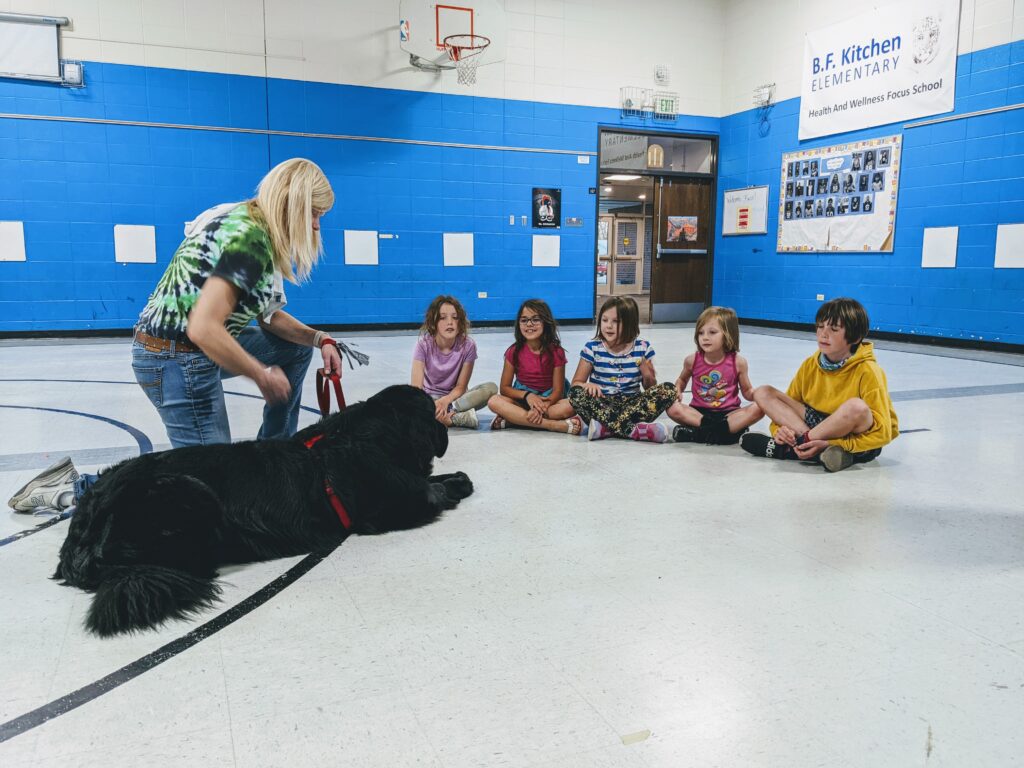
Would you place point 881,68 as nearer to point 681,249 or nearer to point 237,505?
point 681,249

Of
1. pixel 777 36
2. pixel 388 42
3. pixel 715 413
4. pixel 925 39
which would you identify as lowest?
pixel 715 413

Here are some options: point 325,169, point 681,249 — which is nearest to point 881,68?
point 681,249

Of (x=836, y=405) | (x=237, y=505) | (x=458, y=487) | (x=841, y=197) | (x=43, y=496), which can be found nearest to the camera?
(x=237, y=505)

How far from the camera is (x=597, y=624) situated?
4.72 ft

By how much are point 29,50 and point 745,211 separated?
8.45 meters

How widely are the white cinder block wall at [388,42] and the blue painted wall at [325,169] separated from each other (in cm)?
17

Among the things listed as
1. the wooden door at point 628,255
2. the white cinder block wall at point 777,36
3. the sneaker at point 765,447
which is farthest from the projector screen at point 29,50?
the wooden door at point 628,255

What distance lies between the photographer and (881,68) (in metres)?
7.83

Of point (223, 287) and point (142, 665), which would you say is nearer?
point (142, 665)

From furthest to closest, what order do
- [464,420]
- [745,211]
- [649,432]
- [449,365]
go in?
[745,211]
[449,365]
[464,420]
[649,432]

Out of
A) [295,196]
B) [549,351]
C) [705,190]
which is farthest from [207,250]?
[705,190]

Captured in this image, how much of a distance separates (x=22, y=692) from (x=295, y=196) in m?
1.29

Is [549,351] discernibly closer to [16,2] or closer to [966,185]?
[966,185]

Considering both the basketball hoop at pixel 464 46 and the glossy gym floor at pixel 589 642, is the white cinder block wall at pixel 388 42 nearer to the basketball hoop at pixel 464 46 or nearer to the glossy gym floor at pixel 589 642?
the basketball hoop at pixel 464 46
